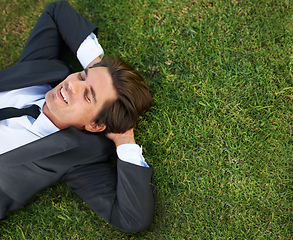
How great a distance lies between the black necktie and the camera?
2.62 m

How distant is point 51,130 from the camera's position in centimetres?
272

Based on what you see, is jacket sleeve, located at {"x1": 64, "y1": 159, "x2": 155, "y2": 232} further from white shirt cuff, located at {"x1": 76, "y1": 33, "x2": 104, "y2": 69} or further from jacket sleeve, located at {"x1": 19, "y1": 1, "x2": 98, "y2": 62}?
jacket sleeve, located at {"x1": 19, "y1": 1, "x2": 98, "y2": 62}

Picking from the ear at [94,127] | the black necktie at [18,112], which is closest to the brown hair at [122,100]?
the ear at [94,127]

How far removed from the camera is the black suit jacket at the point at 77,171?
99.0 inches

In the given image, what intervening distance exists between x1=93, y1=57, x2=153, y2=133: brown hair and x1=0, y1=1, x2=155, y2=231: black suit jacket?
0.79ft

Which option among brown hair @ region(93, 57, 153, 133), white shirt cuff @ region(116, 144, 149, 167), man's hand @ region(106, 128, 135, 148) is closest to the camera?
brown hair @ region(93, 57, 153, 133)

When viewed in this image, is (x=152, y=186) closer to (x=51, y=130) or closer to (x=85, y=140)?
(x=85, y=140)

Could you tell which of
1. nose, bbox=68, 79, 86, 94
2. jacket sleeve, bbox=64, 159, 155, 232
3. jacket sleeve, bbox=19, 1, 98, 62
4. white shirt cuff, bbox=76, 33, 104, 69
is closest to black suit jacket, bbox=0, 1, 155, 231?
jacket sleeve, bbox=64, 159, 155, 232

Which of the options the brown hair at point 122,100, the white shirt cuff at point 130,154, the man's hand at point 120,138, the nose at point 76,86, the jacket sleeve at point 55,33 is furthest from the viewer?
the jacket sleeve at point 55,33

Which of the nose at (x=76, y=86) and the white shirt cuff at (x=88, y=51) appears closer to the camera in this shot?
the nose at (x=76, y=86)

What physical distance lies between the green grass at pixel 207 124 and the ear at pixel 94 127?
0.54 m

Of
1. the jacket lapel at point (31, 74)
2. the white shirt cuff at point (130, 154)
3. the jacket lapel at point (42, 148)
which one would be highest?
the jacket lapel at point (31, 74)

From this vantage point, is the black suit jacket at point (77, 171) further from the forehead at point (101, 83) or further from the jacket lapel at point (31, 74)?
the forehead at point (101, 83)

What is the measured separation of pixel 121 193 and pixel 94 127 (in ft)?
2.20
